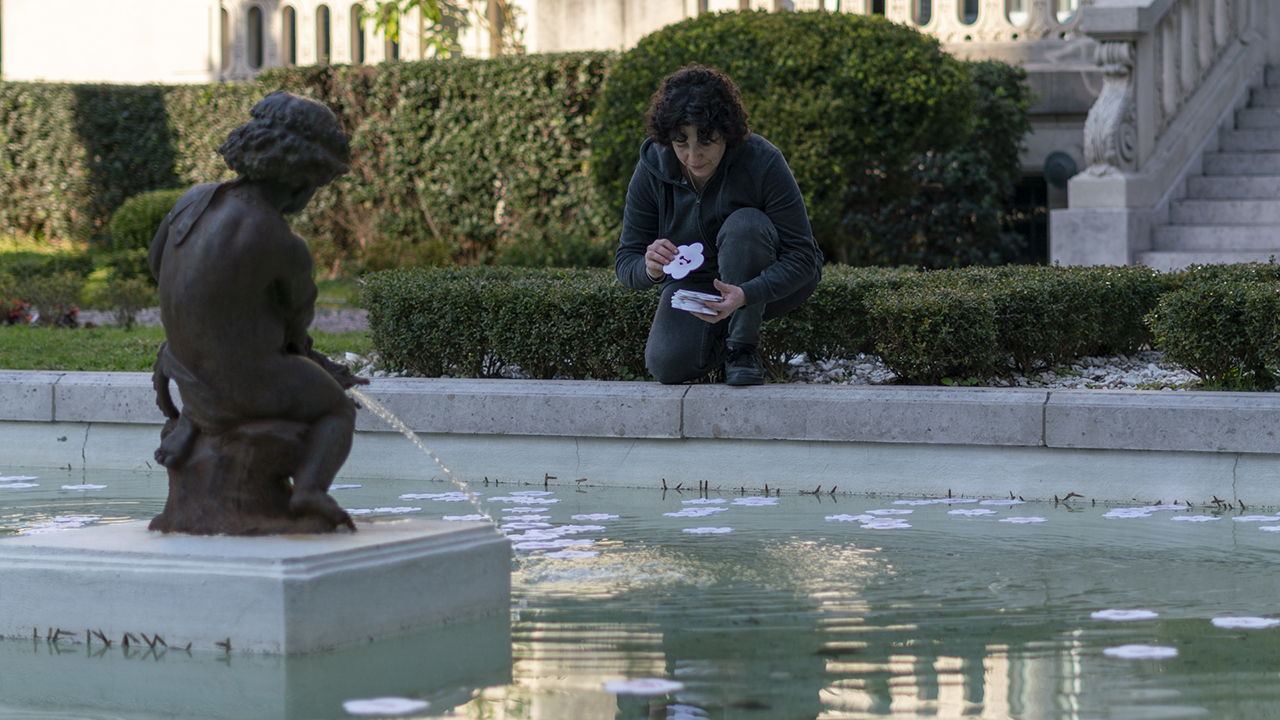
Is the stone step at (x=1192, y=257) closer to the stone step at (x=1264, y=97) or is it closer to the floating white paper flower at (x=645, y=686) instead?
the stone step at (x=1264, y=97)

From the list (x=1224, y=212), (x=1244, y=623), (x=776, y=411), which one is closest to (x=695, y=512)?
(x=776, y=411)

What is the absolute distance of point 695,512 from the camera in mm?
4918

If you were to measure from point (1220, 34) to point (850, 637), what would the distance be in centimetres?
949

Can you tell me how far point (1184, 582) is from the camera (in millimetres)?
3750

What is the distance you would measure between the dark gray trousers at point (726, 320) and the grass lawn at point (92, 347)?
2.32 metres

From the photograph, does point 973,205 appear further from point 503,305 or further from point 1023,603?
point 1023,603

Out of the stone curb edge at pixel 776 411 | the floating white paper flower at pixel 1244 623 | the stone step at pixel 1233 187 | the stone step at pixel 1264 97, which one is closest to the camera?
the floating white paper flower at pixel 1244 623

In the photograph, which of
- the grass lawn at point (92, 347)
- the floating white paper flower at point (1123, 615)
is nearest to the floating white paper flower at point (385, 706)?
the floating white paper flower at point (1123, 615)

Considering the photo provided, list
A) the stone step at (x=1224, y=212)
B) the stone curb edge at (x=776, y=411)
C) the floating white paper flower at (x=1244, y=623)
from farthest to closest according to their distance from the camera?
the stone step at (x=1224, y=212) < the stone curb edge at (x=776, y=411) < the floating white paper flower at (x=1244, y=623)

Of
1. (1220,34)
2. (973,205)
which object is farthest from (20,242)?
(1220,34)

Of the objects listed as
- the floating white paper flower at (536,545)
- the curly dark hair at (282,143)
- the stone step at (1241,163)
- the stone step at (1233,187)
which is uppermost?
the stone step at (1241,163)

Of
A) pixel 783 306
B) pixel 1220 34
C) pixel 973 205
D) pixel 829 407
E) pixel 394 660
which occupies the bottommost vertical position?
pixel 394 660

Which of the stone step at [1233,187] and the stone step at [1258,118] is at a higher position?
the stone step at [1258,118]

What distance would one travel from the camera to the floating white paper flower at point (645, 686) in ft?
9.39
